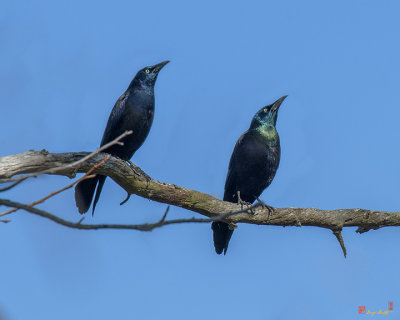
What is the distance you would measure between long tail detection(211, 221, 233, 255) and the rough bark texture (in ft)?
2.59

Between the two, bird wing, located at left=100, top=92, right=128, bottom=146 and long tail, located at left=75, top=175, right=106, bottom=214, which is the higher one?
bird wing, located at left=100, top=92, right=128, bottom=146

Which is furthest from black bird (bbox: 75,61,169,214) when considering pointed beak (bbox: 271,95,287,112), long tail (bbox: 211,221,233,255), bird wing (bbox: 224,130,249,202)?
pointed beak (bbox: 271,95,287,112)

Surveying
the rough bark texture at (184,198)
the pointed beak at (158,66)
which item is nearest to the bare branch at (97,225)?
the rough bark texture at (184,198)

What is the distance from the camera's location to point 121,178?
5.18 meters

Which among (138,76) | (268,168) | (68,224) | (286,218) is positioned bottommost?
(68,224)

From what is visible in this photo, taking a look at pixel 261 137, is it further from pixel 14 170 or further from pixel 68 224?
pixel 68 224

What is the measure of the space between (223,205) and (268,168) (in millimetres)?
1303

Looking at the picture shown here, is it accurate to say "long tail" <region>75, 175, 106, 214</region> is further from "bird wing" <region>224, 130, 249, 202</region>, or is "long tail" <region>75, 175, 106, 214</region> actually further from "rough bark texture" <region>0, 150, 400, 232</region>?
"bird wing" <region>224, 130, 249, 202</region>

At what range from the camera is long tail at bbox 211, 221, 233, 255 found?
21.8ft

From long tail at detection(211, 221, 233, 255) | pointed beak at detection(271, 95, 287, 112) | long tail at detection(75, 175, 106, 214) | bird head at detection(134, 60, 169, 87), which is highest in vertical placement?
bird head at detection(134, 60, 169, 87)

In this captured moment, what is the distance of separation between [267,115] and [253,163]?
71 centimetres

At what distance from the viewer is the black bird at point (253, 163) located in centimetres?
675

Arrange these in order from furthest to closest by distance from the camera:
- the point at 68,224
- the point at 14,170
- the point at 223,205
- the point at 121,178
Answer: the point at 223,205, the point at 121,178, the point at 14,170, the point at 68,224

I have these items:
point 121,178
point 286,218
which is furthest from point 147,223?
point 286,218
